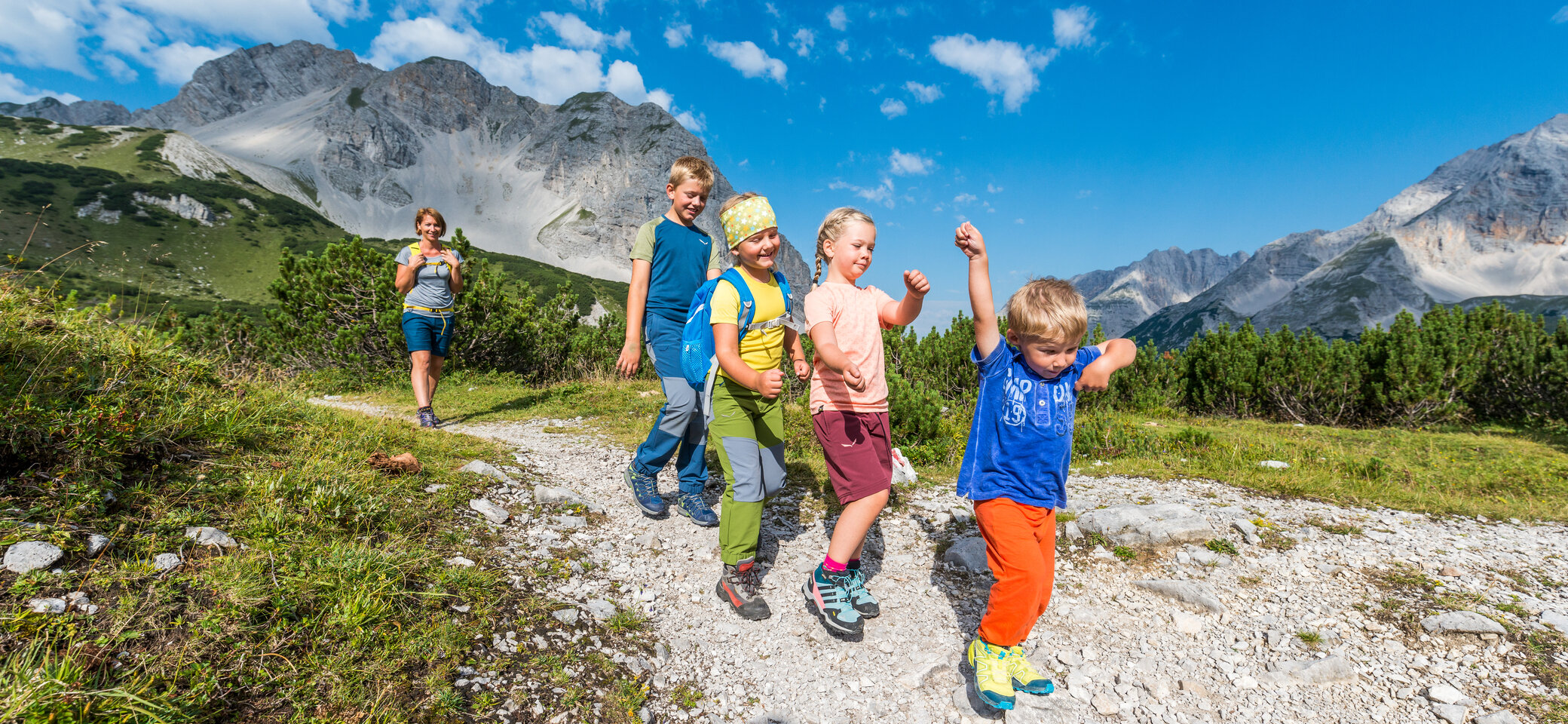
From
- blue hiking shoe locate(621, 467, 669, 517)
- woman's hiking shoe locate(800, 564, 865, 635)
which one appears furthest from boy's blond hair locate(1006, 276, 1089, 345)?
blue hiking shoe locate(621, 467, 669, 517)

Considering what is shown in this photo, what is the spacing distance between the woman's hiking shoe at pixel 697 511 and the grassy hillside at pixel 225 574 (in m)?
1.07

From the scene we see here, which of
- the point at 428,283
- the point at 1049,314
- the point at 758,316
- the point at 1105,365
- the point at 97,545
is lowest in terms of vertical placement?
the point at 97,545

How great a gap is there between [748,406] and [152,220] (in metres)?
158

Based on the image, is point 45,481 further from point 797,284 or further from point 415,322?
point 797,284

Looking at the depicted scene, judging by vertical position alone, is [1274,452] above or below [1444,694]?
above

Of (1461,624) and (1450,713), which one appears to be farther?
(1461,624)

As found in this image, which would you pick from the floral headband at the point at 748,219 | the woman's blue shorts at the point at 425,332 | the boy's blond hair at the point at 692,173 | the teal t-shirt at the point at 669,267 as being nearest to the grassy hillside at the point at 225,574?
the teal t-shirt at the point at 669,267

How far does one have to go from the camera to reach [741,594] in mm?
3369

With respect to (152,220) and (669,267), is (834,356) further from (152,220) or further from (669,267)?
(152,220)

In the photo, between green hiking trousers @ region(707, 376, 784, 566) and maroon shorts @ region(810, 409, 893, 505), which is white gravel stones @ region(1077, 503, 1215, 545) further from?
green hiking trousers @ region(707, 376, 784, 566)

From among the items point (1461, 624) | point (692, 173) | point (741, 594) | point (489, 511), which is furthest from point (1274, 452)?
point (489, 511)

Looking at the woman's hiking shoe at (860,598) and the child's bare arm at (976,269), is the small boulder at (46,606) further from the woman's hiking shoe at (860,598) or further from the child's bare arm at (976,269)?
the child's bare arm at (976,269)

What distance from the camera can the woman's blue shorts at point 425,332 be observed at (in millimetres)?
6777

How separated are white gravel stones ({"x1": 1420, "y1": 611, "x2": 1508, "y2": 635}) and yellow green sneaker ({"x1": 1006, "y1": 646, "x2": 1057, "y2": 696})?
2.00 metres
